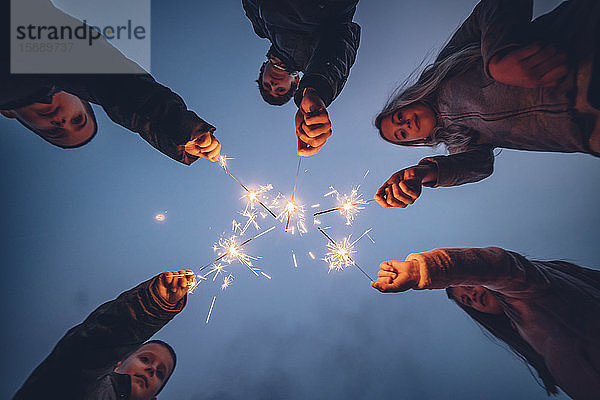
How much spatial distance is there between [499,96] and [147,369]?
4.79 meters

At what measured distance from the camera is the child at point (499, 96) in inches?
50.7

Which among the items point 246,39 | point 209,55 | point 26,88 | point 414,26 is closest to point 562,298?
point 26,88

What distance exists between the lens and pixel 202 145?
6.14 ft

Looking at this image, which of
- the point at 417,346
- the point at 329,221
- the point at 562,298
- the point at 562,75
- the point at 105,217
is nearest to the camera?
the point at 562,75

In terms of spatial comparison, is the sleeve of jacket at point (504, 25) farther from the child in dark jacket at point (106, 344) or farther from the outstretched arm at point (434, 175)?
the child in dark jacket at point (106, 344)

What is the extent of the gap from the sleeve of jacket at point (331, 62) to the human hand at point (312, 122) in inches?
6.6

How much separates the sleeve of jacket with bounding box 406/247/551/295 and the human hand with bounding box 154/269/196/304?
1836 millimetres

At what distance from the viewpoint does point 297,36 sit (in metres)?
2.59

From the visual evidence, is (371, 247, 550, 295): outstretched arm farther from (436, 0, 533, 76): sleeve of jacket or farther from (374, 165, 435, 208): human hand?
(436, 0, 533, 76): sleeve of jacket

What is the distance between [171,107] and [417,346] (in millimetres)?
7237

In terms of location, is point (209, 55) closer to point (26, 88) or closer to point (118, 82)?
point (118, 82)

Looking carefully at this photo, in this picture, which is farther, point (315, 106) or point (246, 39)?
point (246, 39)

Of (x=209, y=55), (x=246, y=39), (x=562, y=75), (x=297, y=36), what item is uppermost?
(x=246, y=39)

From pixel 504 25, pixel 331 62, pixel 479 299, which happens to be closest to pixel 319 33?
pixel 331 62
